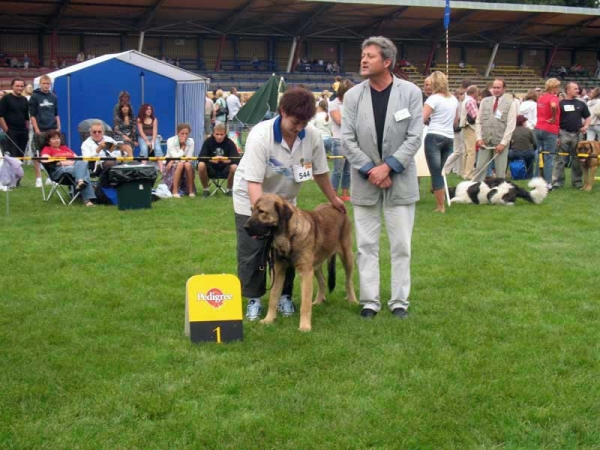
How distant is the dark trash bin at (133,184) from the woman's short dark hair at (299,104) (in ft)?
20.5

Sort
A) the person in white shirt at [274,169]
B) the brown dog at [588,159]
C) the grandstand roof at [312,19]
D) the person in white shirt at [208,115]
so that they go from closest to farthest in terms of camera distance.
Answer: the person in white shirt at [274,169], the brown dog at [588,159], the person in white shirt at [208,115], the grandstand roof at [312,19]

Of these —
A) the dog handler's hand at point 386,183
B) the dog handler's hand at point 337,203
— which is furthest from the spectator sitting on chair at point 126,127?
the dog handler's hand at point 386,183

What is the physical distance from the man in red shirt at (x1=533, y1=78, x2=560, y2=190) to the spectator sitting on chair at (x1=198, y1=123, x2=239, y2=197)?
18.8 feet

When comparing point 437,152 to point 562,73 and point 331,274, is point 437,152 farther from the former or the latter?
point 562,73

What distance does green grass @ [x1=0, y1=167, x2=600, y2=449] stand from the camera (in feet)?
12.4

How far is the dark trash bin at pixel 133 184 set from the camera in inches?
437

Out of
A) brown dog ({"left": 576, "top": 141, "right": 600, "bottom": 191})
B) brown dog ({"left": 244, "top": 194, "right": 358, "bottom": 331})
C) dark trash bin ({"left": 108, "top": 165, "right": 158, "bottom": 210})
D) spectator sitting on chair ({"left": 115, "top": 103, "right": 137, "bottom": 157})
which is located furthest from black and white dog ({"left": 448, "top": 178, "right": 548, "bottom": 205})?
brown dog ({"left": 244, "top": 194, "right": 358, "bottom": 331})

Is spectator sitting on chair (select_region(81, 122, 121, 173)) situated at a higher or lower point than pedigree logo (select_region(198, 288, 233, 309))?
higher

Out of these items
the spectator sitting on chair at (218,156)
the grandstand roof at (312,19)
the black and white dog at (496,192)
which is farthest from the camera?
the grandstand roof at (312,19)

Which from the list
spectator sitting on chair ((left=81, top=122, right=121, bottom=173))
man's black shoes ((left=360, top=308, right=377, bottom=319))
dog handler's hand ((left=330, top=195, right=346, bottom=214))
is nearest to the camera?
man's black shoes ((left=360, top=308, right=377, bottom=319))

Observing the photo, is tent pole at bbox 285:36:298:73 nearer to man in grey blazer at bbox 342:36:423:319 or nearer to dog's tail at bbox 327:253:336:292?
dog's tail at bbox 327:253:336:292

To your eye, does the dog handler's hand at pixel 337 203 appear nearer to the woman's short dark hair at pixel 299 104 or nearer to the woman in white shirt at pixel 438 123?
the woman's short dark hair at pixel 299 104

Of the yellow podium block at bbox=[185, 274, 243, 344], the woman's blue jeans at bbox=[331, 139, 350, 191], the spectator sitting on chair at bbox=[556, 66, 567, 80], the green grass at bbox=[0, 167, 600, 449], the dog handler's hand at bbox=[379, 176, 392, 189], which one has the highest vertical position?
the spectator sitting on chair at bbox=[556, 66, 567, 80]

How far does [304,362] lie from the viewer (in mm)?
4773
